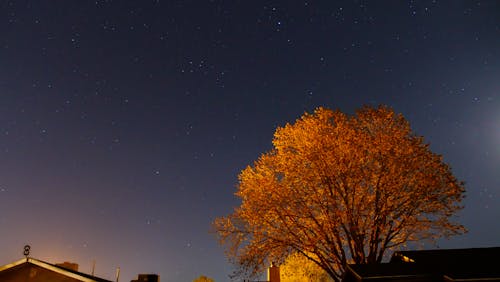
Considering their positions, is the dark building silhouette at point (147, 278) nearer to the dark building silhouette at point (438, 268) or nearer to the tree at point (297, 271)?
the dark building silhouette at point (438, 268)

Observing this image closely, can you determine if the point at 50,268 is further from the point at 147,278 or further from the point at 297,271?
the point at 297,271

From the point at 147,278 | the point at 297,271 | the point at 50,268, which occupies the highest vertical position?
the point at 297,271

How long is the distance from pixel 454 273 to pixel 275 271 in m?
19.6

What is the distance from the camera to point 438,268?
17328mm

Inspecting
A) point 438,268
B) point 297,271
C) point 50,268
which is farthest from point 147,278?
point 297,271

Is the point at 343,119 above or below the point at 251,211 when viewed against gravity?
above

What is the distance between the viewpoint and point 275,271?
35250 mm

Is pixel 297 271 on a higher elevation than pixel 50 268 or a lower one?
higher

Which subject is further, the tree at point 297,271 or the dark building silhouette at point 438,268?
the tree at point 297,271

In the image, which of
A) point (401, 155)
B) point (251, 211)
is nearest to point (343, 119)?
point (401, 155)

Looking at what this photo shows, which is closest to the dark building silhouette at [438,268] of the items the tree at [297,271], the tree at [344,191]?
the tree at [344,191]

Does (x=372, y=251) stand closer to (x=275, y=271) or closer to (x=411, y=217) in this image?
(x=411, y=217)

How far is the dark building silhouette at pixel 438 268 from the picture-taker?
16141 mm

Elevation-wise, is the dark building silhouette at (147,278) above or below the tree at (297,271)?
below
